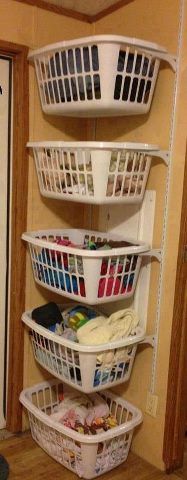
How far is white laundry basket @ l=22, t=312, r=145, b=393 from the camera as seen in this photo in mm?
1626

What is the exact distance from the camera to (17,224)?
1965mm

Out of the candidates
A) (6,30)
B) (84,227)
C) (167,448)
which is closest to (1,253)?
(84,227)

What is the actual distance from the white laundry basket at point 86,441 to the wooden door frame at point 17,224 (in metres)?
0.11

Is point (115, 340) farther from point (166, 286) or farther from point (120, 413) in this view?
point (120, 413)

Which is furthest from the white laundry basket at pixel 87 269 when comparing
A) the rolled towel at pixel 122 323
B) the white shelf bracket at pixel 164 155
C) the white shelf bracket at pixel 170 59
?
the white shelf bracket at pixel 170 59

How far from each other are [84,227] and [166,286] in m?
0.63

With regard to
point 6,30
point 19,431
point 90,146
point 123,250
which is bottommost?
point 19,431

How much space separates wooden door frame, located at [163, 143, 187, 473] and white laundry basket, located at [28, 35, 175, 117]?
0.48m

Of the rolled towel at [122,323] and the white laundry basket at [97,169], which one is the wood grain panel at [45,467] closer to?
the rolled towel at [122,323]

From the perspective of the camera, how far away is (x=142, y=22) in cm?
182

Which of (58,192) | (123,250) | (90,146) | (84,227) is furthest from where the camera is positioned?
(84,227)

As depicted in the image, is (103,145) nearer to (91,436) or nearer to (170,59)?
(170,59)

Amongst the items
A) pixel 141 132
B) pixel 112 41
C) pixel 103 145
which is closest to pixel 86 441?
pixel 103 145

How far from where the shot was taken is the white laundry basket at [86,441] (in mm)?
1721
